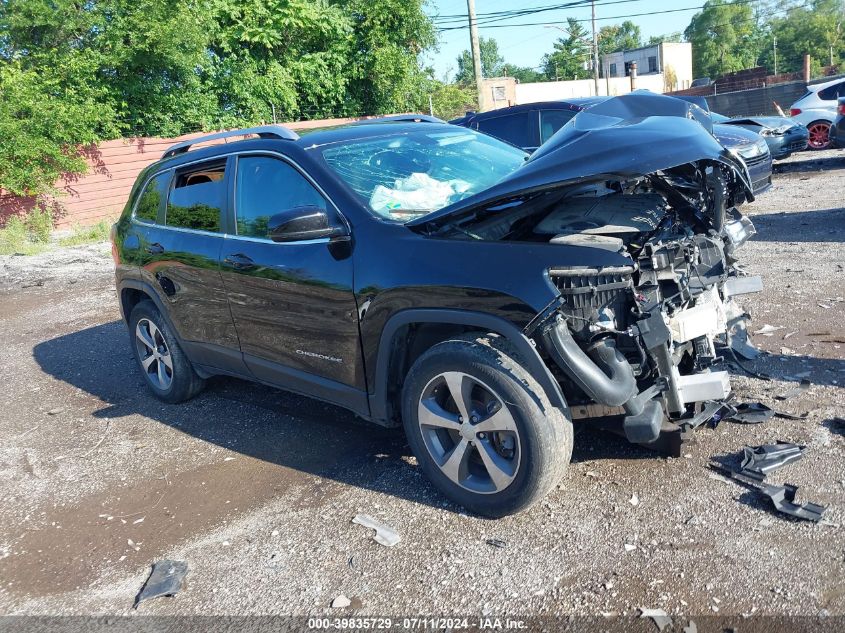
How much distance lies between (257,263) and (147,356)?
6.80 feet

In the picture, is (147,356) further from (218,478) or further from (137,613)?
(137,613)

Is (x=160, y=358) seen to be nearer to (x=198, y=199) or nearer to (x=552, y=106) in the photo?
(x=198, y=199)

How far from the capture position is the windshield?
3.96 metres

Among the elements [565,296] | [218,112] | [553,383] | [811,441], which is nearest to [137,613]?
[553,383]

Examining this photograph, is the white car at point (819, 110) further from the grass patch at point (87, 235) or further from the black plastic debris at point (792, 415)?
the grass patch at point (87, 235)

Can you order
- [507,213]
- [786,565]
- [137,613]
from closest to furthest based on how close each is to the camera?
[786,565], [137,613], [507,213]

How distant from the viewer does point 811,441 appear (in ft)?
12.4

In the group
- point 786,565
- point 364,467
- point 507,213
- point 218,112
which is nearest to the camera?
point 786,565

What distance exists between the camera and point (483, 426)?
131 inches

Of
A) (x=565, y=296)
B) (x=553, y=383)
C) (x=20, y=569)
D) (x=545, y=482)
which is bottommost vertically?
(x=20, y=569)

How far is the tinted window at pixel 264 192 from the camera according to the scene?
4094mm

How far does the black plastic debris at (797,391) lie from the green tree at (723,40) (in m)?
88.8

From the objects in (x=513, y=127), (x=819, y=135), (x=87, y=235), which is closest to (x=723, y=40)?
(x=819, y=135)

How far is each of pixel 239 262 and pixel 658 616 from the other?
3.00m
